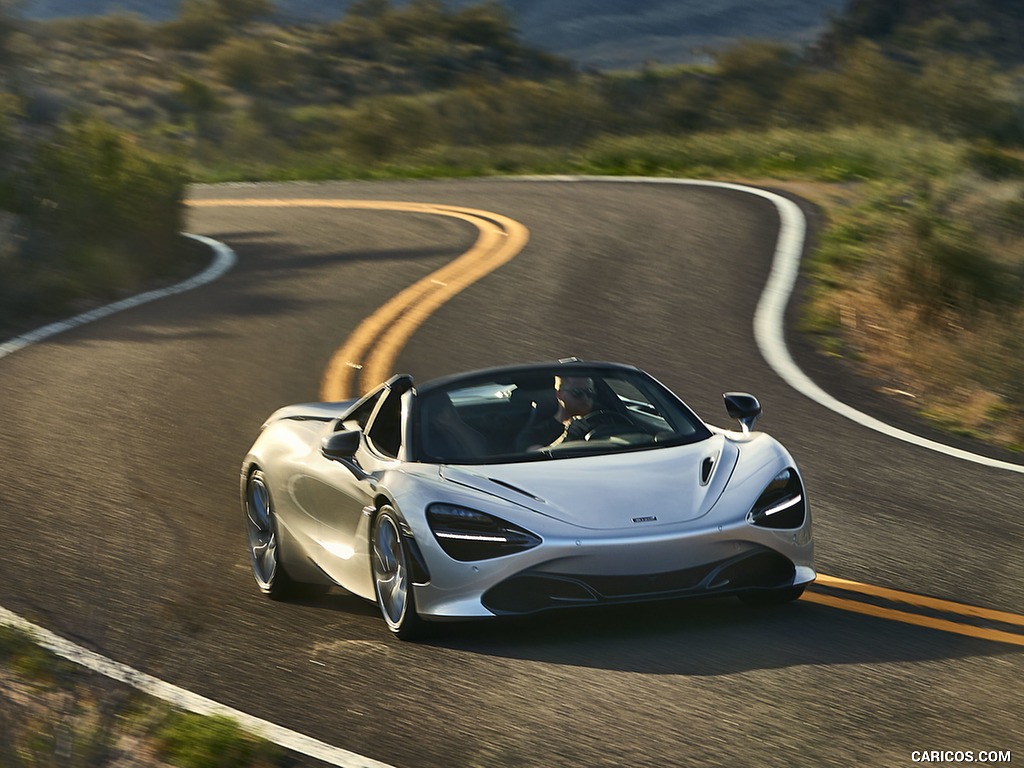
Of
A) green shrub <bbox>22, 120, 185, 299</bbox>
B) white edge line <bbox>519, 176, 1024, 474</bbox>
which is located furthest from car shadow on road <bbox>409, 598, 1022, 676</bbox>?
green shrub <bbox>22, 120, 185, 299</bbox>

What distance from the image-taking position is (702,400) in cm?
1309

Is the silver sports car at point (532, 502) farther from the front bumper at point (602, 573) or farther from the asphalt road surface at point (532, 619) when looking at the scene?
the asphalt road surface at point (532, 619)

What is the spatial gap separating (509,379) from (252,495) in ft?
6.21

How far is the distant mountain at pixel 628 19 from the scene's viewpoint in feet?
492

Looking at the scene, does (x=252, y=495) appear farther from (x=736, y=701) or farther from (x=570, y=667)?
(x=736, y=701)

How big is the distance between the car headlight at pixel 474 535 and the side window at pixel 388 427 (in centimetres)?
92

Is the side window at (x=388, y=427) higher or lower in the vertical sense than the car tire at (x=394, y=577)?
higher

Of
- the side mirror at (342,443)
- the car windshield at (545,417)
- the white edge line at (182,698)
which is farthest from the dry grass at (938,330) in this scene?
the white edge line at (182,698)

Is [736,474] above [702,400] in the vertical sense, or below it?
above

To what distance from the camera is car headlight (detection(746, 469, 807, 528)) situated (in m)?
7.12

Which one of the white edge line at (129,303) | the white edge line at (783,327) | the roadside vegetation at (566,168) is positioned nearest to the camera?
the white edge line at (783,327)

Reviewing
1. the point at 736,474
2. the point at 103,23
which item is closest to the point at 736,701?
the point at 736,474

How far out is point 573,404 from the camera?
8.16m

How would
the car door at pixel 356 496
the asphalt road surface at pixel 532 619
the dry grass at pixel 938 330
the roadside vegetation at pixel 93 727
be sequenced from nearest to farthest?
A: 1. the roadside vegetation at pixel 93 727
2. the asphalt road surface at pixel 532 619
3. the car door at pixel 356 496
4. the dry grass at pixel 938 330
